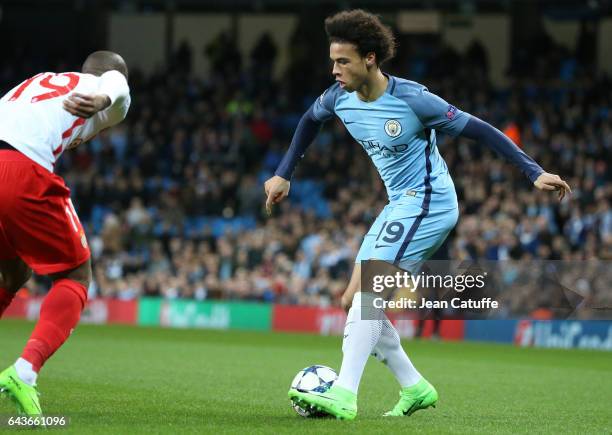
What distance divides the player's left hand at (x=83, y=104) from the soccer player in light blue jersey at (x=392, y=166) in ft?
5.24

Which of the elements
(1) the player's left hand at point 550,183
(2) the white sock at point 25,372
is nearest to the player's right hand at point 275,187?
(1) the player's left hand at point 550,183

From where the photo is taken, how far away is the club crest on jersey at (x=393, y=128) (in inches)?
285

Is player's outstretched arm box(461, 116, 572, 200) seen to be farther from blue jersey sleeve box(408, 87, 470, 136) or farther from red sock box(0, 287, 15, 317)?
red sock box(0, 287, 15, 317)

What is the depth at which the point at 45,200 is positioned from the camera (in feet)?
20.5

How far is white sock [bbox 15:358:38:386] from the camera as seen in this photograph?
19.9ft

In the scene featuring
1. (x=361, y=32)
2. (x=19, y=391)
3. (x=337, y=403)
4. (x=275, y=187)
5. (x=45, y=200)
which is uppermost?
(x=361, y=32)

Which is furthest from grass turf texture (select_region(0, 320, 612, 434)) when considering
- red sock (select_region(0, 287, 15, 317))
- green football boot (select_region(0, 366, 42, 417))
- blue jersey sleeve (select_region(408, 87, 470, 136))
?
blue jersey sleeve (select_region(408, 87, 470, 136))

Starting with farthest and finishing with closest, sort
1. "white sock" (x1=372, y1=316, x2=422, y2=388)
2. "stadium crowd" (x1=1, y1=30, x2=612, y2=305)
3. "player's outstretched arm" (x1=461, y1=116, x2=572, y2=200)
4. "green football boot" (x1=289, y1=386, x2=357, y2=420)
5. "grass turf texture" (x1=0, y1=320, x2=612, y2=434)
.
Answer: "stadium crowd" (x1=1, y1=30, x2=612, y2=305) < "white sock" (x1=372, y1=316, x2=422, y2=388) < "player's outstretched arm" (x1=461, y1=116, x2=572, y2=200) < "green football boot" (x1=289, y1=386, x2=357, y2=420) < "grass turf texture" (x1=0, y1=320, x2=612, y2=434)

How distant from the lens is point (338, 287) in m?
21.4

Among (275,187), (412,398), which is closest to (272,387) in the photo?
(412,398)

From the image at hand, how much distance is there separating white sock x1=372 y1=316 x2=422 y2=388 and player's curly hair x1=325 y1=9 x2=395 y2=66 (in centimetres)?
171

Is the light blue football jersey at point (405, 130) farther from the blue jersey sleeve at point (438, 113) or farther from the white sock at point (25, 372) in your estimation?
the white sock at point (25, 372)

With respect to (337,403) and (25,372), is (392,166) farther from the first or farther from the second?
(25,372)

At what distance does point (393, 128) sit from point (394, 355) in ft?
4.82
